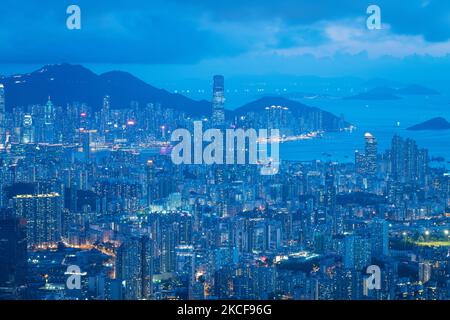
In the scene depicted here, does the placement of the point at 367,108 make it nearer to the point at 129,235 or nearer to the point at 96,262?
the point at 129,235

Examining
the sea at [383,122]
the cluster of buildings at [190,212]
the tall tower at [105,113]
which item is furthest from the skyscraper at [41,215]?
the sea at [383,122]

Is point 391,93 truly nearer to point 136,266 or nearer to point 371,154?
point 371,154

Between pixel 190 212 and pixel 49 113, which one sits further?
pixel 49 113

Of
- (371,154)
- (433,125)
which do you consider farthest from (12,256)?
(433,125)

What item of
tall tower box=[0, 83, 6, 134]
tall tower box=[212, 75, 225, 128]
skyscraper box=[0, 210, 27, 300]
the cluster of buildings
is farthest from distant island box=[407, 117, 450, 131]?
tall tower box=[0, 83, 6, 134]

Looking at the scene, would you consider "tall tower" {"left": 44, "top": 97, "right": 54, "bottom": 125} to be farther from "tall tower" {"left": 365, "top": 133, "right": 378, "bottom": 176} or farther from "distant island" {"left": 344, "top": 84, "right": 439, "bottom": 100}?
"tall tower" {"left": 365, "top": 133, "right": 378, "bottom": 176}
